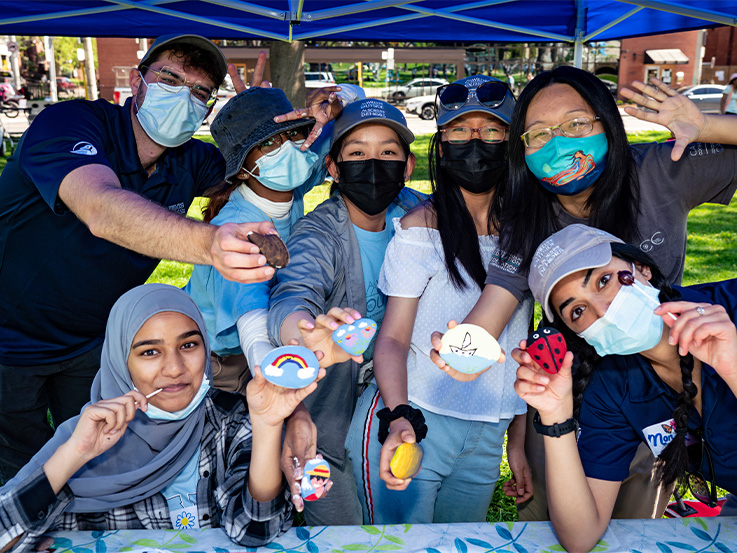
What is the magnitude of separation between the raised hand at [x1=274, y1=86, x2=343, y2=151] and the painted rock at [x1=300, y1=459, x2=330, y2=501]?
58.4 inches

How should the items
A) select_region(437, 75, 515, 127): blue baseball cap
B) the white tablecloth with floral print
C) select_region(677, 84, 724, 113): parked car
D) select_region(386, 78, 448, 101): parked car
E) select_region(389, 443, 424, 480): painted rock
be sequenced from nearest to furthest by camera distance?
1. the white tablecloth with floral print
2. select_region(389, 443, 424, 480): painted rock
3. select_region(437, 75, 515, 127): blue baseball cap
4. select_region(677, 84, 724, 113): parked car
5. select_region(386, 78, 448, 101): parked car

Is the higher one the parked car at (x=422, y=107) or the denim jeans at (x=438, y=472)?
the parked car at (x=422, y=107)

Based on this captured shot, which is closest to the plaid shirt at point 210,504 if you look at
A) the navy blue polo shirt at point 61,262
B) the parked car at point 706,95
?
the navy blue polo shirt at point 61,262

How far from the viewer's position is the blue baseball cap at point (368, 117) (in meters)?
2.79

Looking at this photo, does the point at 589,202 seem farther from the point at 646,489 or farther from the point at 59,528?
the point at 59,528

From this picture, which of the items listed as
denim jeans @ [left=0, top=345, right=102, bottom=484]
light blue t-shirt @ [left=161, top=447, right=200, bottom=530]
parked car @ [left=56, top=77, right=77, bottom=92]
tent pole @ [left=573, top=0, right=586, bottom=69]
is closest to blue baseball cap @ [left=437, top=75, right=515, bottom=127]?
light blue t-shirt @ [left=161, top=447, right=200, bottom=530]

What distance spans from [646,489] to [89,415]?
2.23m

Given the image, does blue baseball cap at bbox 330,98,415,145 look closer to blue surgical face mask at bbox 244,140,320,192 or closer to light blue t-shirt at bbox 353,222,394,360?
blue surgical face mask at bbox 244,140,320,192

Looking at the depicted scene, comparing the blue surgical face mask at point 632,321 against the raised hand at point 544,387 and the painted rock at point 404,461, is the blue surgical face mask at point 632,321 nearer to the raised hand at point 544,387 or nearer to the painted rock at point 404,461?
the raised hand at point 544,387

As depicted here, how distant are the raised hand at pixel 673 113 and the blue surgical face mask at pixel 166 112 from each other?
1911 millimetres

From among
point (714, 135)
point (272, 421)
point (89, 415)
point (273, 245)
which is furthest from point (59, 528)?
point (714, 135)

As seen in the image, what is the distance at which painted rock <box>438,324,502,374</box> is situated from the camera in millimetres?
1982

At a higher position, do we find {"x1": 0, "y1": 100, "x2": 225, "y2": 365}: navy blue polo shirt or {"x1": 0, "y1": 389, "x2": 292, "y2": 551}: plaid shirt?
{"x1": 0, "y1": 100, "x2": 225, "y2": 365}: navy blue polo shirt

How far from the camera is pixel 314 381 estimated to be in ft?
6.21
